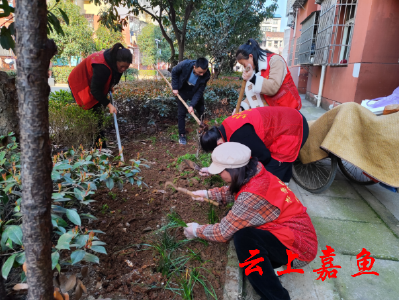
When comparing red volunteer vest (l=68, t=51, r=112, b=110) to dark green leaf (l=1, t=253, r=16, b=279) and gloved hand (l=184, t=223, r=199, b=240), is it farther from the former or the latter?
dark green leaf (l=1, t=253, r=16, b=279)

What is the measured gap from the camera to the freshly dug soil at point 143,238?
5.60 feet

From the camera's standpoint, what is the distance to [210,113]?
21.2 feet

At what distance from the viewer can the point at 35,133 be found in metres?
0.83

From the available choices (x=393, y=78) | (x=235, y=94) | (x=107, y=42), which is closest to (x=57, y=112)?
(x=235, y=94)

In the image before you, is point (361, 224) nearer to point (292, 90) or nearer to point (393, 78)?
point (292, 90)

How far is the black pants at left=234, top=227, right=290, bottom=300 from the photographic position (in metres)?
1.62

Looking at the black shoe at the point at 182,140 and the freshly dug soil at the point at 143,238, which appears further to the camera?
the black shoe at the point at 182,140

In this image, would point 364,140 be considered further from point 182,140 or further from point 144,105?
point 144,105

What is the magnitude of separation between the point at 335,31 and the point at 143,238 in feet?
27.7

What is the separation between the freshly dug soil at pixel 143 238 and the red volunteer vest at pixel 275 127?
0.84 m

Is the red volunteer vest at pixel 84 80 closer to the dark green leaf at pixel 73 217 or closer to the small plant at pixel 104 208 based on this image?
the small plant at pixel 104 208

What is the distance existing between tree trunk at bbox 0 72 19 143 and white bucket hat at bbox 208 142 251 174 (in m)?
2.28

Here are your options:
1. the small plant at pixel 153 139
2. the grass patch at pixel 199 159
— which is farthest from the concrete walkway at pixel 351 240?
the small plant at pixel 153 139

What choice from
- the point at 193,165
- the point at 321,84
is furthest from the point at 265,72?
the point at 321,84
